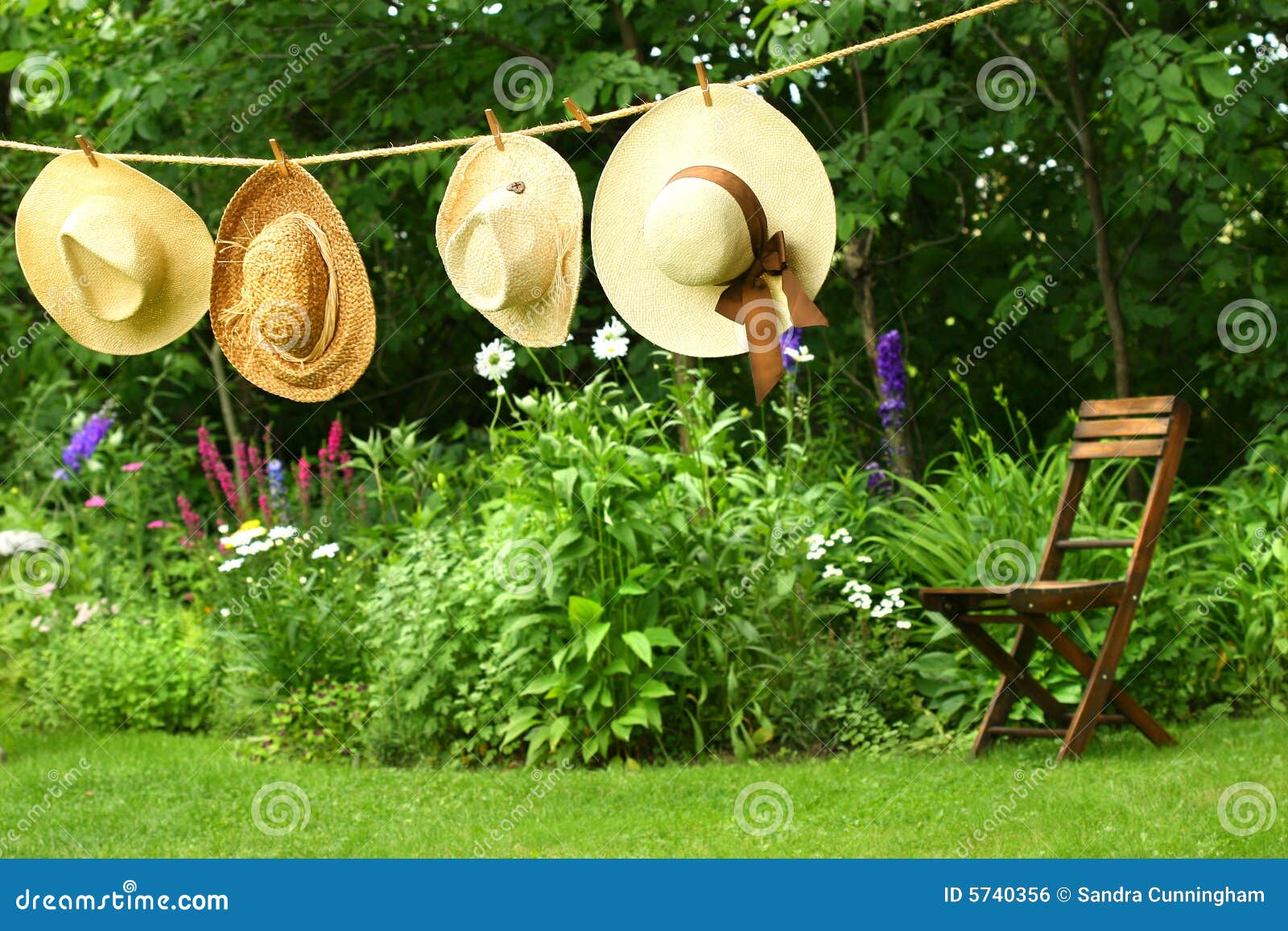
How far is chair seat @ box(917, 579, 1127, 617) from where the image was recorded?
439cm

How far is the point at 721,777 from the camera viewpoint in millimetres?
4480

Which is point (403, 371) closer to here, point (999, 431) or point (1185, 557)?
point (999, 431)

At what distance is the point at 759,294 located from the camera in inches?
110

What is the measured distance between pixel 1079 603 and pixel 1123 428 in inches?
34.2

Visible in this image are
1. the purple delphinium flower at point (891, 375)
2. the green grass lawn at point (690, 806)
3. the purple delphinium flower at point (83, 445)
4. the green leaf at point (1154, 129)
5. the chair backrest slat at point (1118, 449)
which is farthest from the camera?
the purple delphinium flower at point (83, 445)

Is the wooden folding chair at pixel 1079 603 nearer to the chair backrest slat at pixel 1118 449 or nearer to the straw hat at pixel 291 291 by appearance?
the chair backrest slat at pixel 1118 449

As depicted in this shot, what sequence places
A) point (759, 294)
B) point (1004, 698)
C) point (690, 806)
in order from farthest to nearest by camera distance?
point (1004, 698) → point (690, 806) → point (759, 294)

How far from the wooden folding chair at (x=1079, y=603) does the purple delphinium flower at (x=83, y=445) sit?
14.5ft

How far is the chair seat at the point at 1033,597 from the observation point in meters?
4.39

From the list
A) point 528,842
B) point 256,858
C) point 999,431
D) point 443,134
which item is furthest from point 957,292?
point 256,858

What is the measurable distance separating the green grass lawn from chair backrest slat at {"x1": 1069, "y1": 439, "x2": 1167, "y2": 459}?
104cm

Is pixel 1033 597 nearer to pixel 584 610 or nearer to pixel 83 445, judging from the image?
pixel 584 610

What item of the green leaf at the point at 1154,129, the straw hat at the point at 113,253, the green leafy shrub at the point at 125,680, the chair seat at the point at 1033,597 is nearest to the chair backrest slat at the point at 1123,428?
the chair seat at the point at 1033,597

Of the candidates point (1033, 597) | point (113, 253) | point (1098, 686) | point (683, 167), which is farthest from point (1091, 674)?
point (113, 253)
